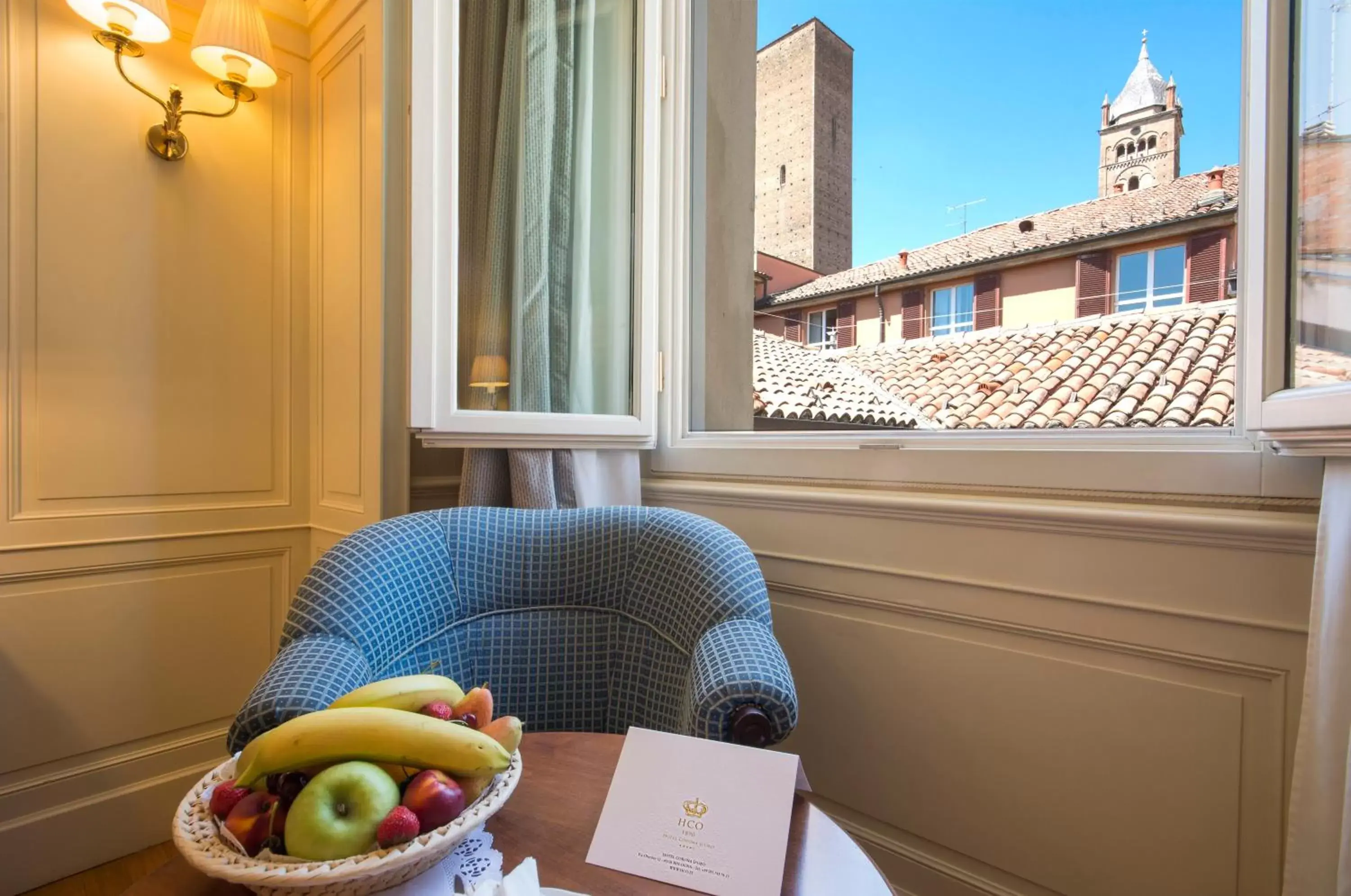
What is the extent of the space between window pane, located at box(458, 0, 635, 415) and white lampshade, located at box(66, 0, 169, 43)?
806 millimetres

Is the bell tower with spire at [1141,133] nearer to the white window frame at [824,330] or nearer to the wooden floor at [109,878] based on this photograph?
the white window frame at [824,330]

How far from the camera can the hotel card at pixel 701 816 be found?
636mm

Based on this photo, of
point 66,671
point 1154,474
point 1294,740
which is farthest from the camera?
point 66,671

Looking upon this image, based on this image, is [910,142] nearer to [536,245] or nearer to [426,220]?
[536,245]

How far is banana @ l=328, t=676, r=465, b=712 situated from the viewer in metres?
0.66

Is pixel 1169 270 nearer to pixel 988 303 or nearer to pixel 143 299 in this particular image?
pixel 988 303

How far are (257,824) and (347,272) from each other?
1.67 metres

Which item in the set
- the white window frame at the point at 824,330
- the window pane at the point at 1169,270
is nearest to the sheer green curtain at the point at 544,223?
the white window frame at the point at 824,330

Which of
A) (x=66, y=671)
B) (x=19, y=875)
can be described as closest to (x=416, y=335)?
(x=66, y=671)

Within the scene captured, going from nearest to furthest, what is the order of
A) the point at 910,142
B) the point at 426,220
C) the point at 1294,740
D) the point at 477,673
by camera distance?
the point at 1294,740, the point at 477,673, the point at 426,220, the point at 910,142

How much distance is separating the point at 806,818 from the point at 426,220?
134cm

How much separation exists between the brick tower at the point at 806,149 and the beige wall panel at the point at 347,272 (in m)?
1.04

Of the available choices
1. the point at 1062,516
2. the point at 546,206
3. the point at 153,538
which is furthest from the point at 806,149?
the point at 153,538

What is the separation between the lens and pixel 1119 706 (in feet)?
3.65
